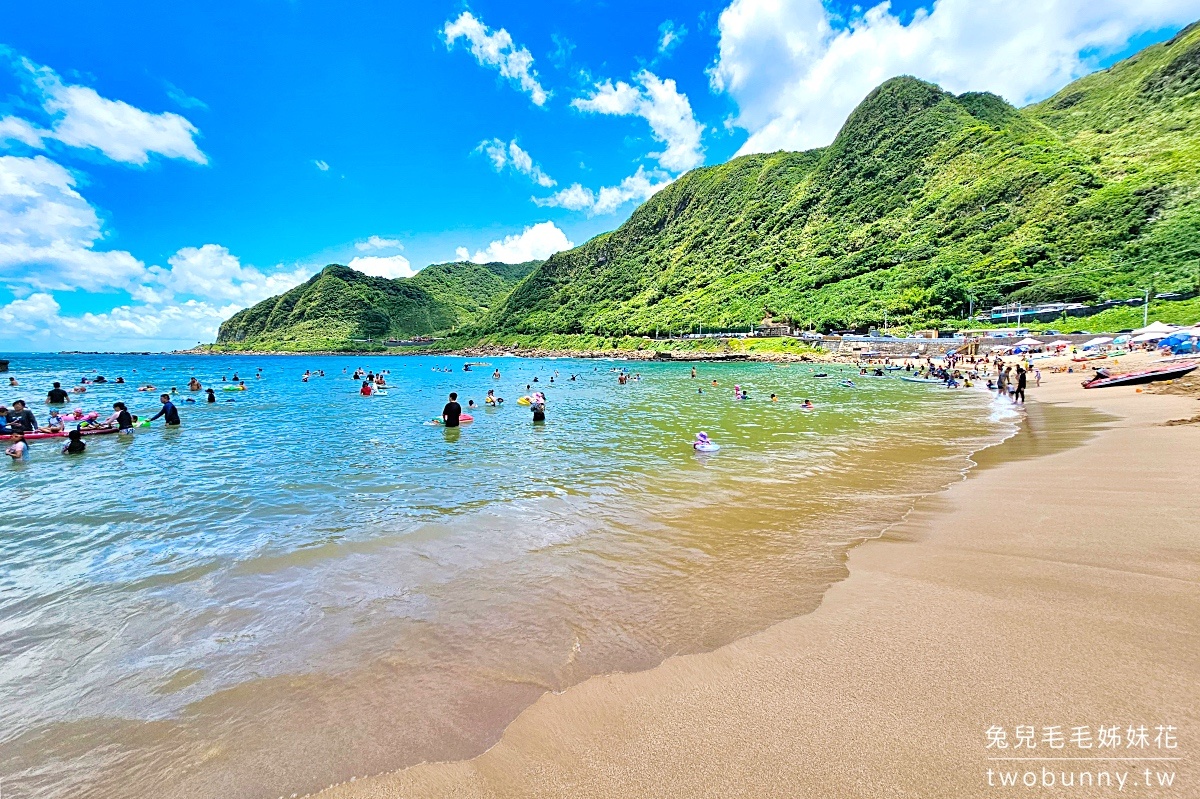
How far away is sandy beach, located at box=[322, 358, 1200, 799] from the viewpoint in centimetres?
310

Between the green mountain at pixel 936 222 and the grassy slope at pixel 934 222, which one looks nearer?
the green mountain at pixel 936 222

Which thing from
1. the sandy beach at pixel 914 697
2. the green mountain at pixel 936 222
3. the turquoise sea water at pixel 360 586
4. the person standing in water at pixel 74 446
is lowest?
the turquoise sea water at pixel 360 586

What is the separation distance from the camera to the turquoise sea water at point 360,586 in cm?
392

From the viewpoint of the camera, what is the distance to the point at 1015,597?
17.6 ft

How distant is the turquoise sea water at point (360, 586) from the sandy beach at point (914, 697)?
480mm

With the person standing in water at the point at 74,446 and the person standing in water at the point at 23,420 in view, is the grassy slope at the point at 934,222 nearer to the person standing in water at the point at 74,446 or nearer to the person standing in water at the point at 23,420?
the person standing in water at the point at 74,446

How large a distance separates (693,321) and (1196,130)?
110 m

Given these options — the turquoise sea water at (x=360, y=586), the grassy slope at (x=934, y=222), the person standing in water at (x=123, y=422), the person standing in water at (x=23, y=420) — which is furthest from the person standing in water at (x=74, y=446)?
the grassy slope at (x=934, y=222)

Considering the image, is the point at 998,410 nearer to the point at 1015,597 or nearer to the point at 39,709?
the point at 1015,597

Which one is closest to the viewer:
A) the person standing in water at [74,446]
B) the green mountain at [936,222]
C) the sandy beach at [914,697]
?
the sandy beach at [914,697]

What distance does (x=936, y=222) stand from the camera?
112750mm

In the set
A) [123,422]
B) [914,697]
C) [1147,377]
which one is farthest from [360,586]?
[1147,377]

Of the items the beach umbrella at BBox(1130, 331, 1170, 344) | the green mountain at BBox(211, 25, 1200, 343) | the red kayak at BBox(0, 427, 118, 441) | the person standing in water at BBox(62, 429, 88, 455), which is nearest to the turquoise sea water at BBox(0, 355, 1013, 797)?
the person standing in water at BBox(62, 429, 88, 455)

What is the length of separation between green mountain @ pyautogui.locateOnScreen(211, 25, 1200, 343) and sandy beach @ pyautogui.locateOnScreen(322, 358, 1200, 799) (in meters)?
88.7
